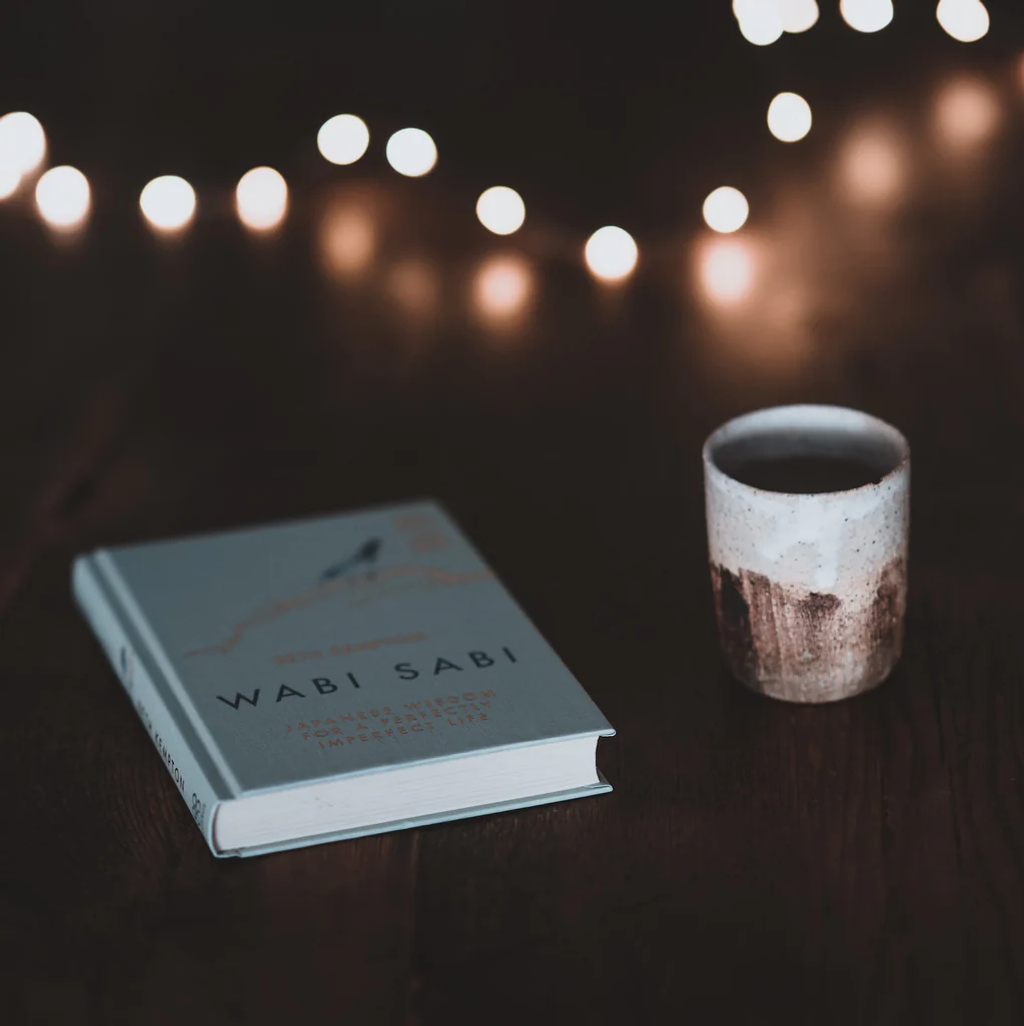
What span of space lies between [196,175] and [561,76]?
14.6 inches

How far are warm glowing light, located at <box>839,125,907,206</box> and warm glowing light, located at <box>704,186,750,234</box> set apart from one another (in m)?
0.11

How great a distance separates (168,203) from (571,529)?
672 mm

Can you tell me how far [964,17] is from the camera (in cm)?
125

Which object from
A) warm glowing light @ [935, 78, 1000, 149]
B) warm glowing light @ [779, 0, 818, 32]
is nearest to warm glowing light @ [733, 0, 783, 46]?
warm glowing light @ [779, 0, 818, 32]

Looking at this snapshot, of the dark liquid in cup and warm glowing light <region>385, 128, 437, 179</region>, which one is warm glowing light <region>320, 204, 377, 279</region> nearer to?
warm glowing light <region>385, 128, 437, 179</region>

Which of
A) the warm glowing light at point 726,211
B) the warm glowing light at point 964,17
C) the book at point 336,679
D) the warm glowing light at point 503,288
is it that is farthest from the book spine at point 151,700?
the warm glowing light at point 964,17

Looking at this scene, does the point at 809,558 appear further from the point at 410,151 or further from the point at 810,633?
the point at 410,151

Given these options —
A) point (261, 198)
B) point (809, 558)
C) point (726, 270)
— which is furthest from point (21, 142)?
point (809, 558)

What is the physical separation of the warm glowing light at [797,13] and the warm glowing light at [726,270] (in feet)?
0.62

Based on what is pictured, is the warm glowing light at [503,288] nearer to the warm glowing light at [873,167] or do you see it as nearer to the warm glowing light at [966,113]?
the warm glowing light at [873,167]

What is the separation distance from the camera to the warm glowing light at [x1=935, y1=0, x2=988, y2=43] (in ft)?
4.05

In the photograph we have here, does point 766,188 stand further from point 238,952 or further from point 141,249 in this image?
point 238,952

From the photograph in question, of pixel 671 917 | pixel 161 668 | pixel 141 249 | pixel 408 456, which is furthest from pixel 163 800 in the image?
pixel 141 249

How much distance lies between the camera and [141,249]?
1401mm
